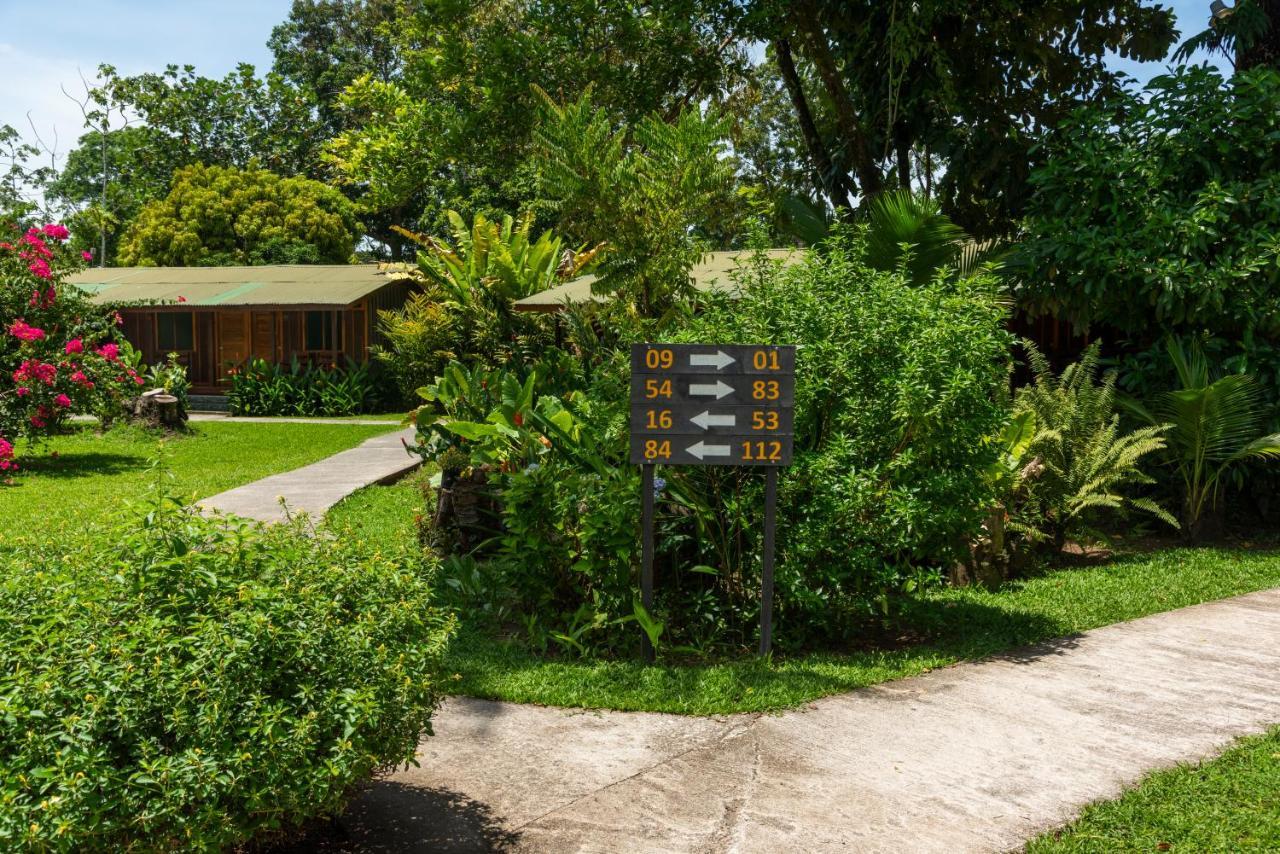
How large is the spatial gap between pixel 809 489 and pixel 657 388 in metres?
1.07

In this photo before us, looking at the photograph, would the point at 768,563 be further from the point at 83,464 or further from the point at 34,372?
the point at 83,464

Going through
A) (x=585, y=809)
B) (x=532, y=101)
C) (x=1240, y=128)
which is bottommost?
(x=585, y=809)

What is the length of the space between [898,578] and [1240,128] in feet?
22.0

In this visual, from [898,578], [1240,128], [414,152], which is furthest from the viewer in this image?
[414,152]

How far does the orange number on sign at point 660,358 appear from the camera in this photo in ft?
20.0

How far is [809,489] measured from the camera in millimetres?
6449

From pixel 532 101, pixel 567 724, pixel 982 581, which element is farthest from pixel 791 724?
pixel 532 101

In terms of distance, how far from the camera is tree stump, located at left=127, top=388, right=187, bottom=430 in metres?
18.4

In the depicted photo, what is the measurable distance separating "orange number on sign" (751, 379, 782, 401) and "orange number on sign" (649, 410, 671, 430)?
1.54ft

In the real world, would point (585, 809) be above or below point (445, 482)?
below

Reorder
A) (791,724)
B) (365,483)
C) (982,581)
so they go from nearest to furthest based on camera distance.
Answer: (791,724) < (982,581) < (365,483)

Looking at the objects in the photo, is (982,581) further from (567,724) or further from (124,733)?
(124,733)

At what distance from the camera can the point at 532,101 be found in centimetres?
1625

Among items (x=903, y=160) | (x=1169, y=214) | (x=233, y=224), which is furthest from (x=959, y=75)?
(x=233, y=224)
